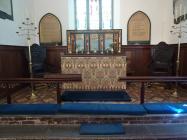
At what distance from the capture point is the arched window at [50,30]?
311 inches

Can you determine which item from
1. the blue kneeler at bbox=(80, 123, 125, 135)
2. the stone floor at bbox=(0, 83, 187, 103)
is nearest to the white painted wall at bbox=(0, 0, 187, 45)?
the stone floor at bbox=(0, 83, 187, 103)

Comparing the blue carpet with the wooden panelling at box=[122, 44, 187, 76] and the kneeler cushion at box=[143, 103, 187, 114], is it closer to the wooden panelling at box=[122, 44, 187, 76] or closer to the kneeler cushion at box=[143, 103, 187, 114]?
the kneeler cushion at box=[143, 103, 187, 114]

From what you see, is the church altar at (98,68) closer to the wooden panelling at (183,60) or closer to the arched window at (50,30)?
the wooden panelling at (183,60)

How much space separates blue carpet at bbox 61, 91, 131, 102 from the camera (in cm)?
514

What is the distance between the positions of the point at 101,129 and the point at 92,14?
5.88m

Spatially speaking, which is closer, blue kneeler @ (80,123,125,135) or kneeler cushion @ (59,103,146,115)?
blue kneeler @ (80,123,125,135)

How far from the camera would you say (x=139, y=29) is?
313 inches

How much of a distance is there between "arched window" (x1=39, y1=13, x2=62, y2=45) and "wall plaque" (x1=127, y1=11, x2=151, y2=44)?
9.06 feet

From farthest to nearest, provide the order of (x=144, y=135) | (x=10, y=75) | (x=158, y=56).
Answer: (x=158, y=56), (x=10, y=75), (x=144, y=135)

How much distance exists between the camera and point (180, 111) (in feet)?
12.1

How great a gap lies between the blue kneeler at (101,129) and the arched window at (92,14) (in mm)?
5400

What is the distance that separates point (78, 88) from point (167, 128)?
10.2ft

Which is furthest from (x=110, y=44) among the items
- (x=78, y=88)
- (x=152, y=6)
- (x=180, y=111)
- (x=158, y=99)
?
(x=180, y=111)

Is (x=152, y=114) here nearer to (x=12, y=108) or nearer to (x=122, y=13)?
(x=12, y=108)
